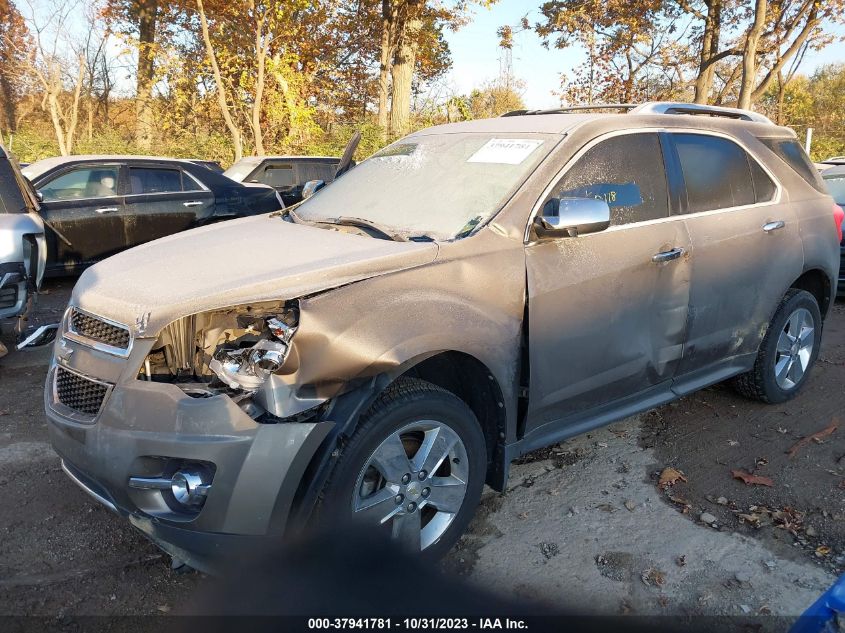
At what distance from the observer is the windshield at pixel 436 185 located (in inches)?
121

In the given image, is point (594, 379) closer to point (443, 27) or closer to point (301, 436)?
point (301, 436)

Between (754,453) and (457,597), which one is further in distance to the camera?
(754,453)

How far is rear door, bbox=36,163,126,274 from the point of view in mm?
7938

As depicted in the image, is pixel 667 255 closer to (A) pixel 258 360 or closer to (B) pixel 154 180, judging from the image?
(A) pixel 258 360

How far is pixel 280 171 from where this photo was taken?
12039 mm

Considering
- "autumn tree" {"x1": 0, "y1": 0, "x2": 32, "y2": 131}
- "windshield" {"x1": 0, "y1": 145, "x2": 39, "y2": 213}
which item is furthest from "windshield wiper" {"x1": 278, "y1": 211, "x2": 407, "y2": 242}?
"autumn tree" {"x1": 0, "y1": 0, "x2": 32, "y2": 131}

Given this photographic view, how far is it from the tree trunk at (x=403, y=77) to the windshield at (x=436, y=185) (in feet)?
47.1

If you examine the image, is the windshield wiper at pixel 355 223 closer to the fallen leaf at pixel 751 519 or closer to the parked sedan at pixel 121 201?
the fallen leaf at pixel 751 519

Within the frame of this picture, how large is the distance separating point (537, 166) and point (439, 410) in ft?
4.20

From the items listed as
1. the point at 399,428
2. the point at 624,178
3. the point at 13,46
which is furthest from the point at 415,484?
the point at 13,46

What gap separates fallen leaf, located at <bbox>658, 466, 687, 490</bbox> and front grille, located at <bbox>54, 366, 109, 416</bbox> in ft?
9.11

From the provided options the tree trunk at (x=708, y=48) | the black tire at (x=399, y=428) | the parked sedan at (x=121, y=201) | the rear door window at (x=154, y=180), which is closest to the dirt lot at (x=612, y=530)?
the black tire at (x=399, y=428)

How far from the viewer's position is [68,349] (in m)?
2.65

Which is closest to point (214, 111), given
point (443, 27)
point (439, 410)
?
point (443, 27)
